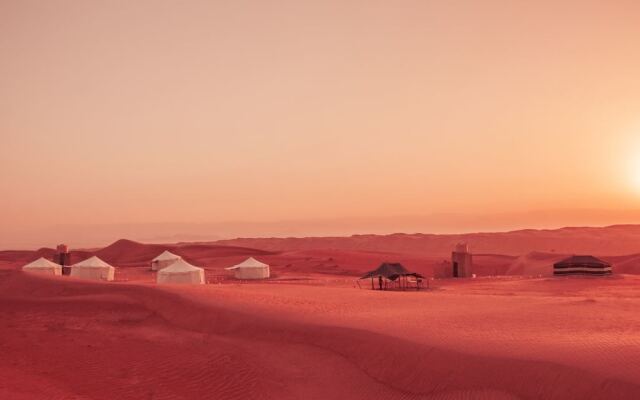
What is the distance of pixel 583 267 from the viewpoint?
4506 centimetres

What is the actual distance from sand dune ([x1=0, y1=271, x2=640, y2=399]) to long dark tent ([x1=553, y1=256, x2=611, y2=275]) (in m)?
19.7

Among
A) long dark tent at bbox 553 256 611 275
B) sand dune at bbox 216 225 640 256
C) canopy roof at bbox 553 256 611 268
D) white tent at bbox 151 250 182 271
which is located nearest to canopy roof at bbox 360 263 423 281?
long dark tent at bbox 553 256 611 275

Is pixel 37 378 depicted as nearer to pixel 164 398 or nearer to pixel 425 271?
pixel 164 398

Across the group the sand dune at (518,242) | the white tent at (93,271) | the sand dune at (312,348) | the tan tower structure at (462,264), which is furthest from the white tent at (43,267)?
the sand dune at (518,242)

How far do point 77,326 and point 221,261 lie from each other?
48.2 meters

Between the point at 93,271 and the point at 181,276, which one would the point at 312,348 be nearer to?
the point at 181,276

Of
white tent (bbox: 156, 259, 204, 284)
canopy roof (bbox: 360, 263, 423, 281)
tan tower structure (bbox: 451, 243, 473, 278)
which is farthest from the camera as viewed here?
tan tower structure (bbox: 451, 243, 473, 278)

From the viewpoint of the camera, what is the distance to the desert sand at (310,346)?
1423 cm

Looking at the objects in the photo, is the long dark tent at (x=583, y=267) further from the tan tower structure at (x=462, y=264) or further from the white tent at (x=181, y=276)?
the white tent at (x=181, y=276)

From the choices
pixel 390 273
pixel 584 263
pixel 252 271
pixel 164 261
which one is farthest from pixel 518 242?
pixel 390 273

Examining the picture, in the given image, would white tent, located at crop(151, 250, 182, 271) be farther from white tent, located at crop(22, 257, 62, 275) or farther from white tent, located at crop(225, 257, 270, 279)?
white tent, located at crop(22, 257, 62, 275)

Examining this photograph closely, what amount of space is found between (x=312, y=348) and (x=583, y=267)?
Answer: 3339 centimetres

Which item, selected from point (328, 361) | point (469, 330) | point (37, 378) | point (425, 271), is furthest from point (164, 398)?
point (425, 271)

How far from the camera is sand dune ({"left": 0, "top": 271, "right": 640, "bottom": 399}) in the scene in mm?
14164
